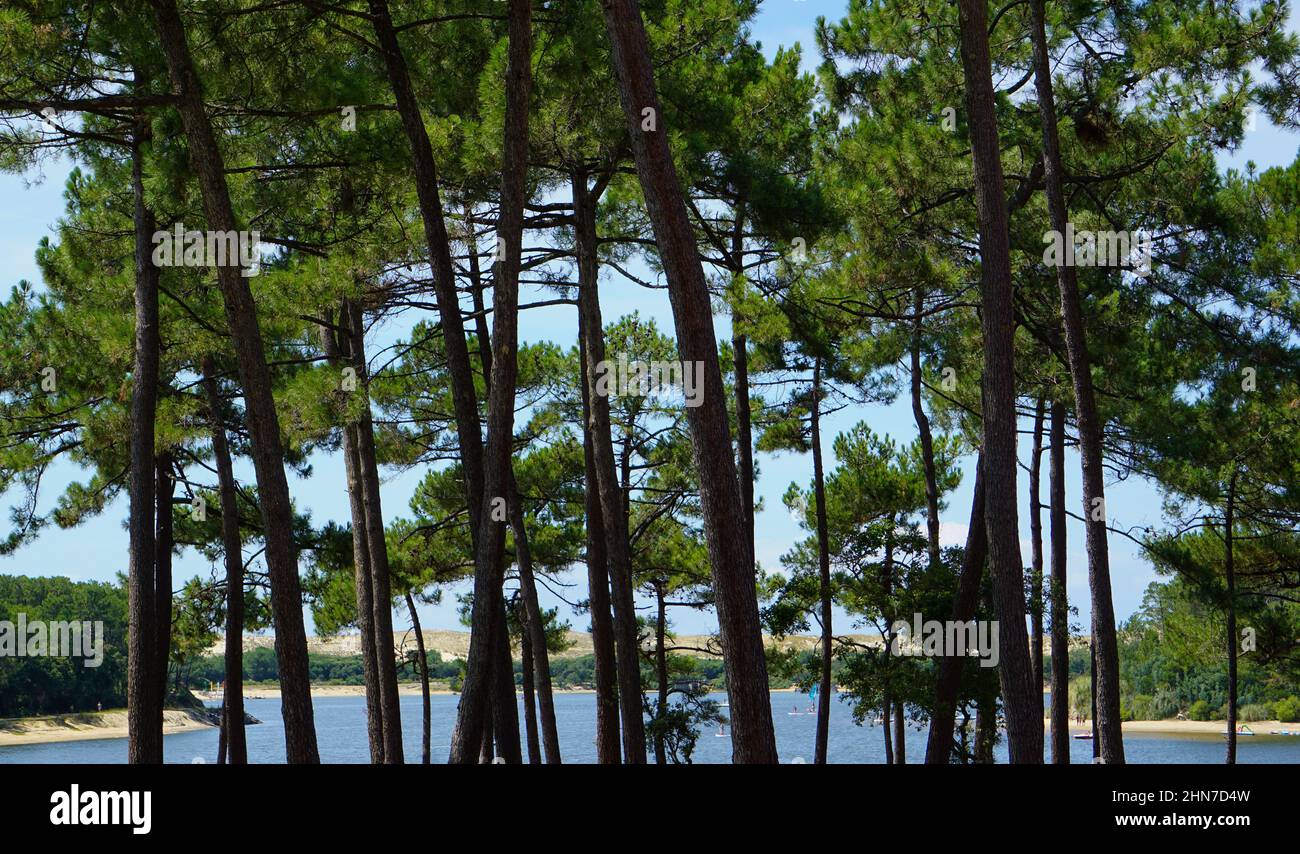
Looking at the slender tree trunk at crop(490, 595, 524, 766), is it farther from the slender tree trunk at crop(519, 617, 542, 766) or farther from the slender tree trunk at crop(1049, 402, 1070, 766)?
the slender tree trunk at crop(1049, 402, 1070, 766)

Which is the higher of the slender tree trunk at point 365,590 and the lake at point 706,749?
the slender tree trunk at point 365,590

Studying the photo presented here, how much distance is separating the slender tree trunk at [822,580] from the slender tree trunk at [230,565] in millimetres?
7668

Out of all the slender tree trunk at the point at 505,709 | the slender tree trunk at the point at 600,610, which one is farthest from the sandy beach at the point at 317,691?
the slender tree trunk at the point at 505,709

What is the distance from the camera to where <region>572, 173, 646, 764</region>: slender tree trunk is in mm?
11484

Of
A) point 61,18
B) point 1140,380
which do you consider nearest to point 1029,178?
point 1140,380

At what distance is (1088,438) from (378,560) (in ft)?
24.9

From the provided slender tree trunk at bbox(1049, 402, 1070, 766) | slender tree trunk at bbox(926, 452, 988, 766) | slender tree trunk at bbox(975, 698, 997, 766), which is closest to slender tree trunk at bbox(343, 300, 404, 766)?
slender tree trunk at bbox(926, 452, 988, 766)

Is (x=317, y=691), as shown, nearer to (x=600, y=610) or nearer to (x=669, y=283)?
(x=600, y=610)

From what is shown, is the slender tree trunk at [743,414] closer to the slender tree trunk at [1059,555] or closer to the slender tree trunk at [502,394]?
the slender tree trunk at [1059,555]

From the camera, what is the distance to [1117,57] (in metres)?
11.7

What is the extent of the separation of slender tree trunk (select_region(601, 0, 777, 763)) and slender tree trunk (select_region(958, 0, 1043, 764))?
9.77ft

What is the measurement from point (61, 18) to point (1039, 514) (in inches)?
544

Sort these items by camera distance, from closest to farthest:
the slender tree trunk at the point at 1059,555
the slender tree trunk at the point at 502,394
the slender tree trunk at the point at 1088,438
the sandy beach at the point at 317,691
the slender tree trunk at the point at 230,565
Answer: the slender tree trunk at the point at 502,394
the slender tree trunk at the point at 1088,438
the slender tree trunk at the point at 230,565
the slender tree trunk at the point at 1059,555
the sandy beach at the point at 317,691

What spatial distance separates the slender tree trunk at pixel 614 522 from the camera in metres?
11.5
